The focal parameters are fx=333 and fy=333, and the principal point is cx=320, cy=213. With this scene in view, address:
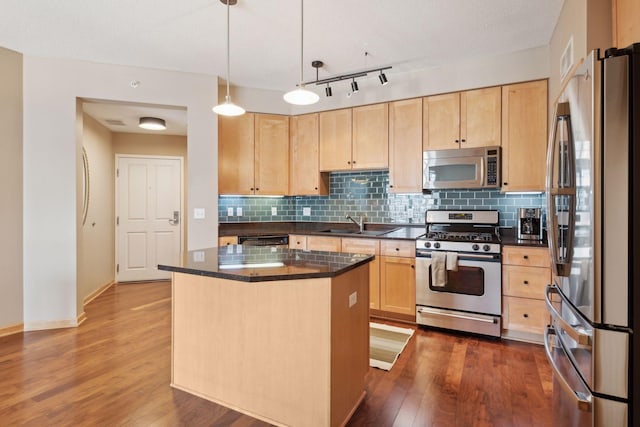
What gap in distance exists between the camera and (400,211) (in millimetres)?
4078

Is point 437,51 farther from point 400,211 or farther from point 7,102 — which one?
point 7,102

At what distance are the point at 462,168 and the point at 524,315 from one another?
149 centimetres

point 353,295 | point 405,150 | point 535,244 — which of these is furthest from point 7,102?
point 535,244

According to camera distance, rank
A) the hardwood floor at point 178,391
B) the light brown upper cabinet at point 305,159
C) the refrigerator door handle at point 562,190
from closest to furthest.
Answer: the refrigerator door handle at point 562,190
the hardwood floor at point 178,391
the light brown upper cabinet at point 305,159

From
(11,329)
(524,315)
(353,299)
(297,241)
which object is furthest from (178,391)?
(524,315)

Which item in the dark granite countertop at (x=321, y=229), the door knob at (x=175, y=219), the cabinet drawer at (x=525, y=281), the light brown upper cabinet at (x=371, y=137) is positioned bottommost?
the cabinet drawer at (x=525, y=281)

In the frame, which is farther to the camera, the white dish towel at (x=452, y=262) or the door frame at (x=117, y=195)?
the door frame at (x=117, y=195)

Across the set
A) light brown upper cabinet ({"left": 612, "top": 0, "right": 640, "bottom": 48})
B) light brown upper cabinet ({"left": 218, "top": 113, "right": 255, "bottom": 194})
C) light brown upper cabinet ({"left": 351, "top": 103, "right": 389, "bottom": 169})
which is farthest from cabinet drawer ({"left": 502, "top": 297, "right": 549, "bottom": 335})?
light brown upper cabinet ({"left": 218, "top": 113, "right": 255, "bottom": 194})

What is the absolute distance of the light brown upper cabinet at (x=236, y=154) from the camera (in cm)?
402

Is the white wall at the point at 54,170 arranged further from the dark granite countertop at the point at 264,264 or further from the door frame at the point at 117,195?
the dark granite countertop at the point at 264,264

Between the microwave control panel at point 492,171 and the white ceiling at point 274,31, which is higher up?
the white ceiling at point 274,31

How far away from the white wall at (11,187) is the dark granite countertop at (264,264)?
2.26 m

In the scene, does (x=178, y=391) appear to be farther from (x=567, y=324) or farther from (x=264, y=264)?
(x=567, y=324)

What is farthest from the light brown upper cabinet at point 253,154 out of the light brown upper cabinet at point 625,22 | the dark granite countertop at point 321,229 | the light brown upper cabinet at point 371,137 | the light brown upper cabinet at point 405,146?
the light brown upper cabinet at point 625,22
